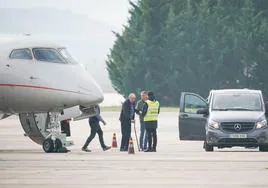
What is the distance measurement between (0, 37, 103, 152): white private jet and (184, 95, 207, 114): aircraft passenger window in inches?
175

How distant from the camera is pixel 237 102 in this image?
123 feet

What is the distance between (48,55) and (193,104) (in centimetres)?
607

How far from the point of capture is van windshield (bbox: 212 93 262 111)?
37.1 meters

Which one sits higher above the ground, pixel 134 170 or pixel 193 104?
pixel 193 104

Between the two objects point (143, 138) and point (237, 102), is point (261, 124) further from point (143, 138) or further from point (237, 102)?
point (143, 138)

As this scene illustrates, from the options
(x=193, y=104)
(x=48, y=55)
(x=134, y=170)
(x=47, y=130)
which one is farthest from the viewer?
(x=193, y=104)

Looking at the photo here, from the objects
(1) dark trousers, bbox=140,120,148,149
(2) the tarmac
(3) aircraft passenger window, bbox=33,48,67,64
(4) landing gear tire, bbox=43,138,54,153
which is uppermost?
(3) aircraft passenger window, bbox=33,48,67,64

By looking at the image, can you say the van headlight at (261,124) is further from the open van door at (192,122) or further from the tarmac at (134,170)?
the open van door at (192,122)

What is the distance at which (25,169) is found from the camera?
88.4ft

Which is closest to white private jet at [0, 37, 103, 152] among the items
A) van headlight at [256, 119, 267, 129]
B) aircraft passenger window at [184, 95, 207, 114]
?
van headlight at [256, 119, 267, 129]

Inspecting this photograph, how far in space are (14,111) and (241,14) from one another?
68.4m

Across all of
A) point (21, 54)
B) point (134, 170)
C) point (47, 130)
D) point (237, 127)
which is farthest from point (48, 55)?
point (134, 170)

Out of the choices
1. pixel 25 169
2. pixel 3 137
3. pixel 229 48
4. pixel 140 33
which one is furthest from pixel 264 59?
pixel 25 169

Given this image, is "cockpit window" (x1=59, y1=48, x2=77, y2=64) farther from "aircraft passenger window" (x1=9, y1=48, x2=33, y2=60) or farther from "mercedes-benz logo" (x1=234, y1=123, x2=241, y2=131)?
"mercedes-benz logo" (x1=234, y1=123, x2=241, y2=131)
